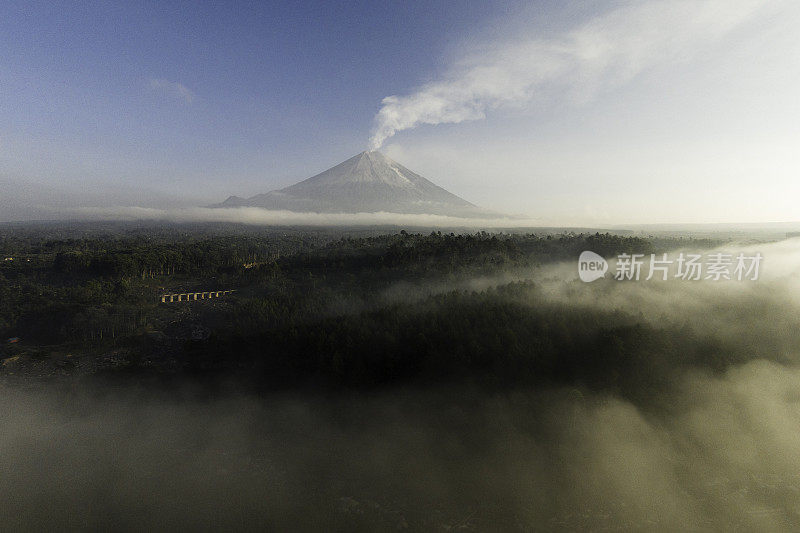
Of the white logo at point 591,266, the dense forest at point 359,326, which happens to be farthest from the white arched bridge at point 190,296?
the white logo at point 591,266

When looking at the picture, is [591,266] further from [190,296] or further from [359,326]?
[190,296]

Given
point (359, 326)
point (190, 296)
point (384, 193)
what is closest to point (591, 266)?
point (359, 326)

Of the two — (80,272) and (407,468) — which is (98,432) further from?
(80,272)

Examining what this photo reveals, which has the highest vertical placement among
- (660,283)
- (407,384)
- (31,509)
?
(660,283)

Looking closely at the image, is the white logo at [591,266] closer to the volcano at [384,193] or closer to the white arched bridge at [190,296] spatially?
the white arched bridge at [190,296]

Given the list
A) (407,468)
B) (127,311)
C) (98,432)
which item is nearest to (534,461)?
(407,468)

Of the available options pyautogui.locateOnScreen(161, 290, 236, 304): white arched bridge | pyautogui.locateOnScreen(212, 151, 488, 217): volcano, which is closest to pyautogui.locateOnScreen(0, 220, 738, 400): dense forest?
pyautogui.locateOnScreen(161, 290, 236, 304): white arched bridge

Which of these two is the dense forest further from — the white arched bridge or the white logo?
the white logo
